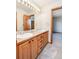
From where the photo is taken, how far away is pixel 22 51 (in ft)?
5.64

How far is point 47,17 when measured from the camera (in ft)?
17.7

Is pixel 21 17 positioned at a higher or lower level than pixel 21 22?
higher

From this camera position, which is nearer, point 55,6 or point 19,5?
point 19,5
